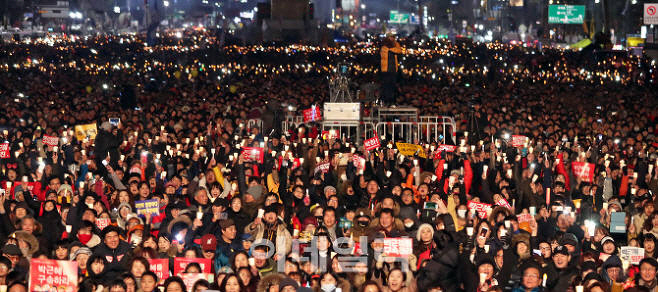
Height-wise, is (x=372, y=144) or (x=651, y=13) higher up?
(x=651, y=13)

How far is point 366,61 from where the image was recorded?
4381cm

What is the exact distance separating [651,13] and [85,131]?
31603mm

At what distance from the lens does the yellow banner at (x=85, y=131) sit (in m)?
17.2

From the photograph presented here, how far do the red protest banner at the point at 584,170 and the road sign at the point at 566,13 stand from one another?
44.3 metres

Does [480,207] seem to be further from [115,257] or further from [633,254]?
[115,257]

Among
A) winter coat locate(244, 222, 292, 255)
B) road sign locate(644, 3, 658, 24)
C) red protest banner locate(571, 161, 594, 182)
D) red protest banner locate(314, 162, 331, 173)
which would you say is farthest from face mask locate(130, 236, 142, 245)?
road sign locate(644, 3, 658, 24)

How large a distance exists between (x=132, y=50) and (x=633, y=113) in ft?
117

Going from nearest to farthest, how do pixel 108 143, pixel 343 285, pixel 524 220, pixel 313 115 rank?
pixel 343 285 → pixel 524 220 → pixel 108 143 → pixel 313 115

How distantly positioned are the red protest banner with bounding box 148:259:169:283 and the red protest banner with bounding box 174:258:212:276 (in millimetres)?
76

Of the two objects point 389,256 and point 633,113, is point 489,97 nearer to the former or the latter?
point 633,113

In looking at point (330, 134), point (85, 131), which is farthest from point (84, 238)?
point (85, 131)

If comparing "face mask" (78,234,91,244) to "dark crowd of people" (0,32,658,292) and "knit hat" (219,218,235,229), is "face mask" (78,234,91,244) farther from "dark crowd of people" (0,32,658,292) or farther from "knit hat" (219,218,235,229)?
"knit hat" (219,218,235,229)

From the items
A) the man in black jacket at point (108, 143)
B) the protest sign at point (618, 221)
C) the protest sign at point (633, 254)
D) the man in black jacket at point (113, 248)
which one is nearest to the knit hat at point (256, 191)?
the man in black jacket at point (113, 248)

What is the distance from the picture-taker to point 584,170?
13.6 m
